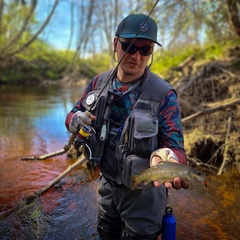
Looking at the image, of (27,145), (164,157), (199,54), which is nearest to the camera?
(164,157)

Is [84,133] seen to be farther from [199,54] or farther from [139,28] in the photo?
[199,54]

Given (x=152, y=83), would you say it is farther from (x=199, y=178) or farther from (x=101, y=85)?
(x=199, y=178)

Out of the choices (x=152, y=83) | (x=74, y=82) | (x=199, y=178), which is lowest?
(x=74, y=82)

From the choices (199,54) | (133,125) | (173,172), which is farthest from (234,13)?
(173,172)

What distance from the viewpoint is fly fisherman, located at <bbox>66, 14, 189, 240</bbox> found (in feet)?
7.88

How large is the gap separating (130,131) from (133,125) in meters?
0.06

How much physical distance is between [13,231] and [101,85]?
2.32m

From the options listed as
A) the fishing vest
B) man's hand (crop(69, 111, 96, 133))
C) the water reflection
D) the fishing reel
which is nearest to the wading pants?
the fishing vest

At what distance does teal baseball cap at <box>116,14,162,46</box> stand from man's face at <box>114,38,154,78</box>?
0.17 ft

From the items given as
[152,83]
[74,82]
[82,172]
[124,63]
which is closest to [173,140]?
[152,83]

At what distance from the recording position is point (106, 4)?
37.6 m

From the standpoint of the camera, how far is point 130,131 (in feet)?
7.97

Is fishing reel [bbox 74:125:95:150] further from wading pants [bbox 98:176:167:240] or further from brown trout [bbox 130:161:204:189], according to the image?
brown trout [bbox 130:161:204:189]

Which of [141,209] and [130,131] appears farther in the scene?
[141,209]
